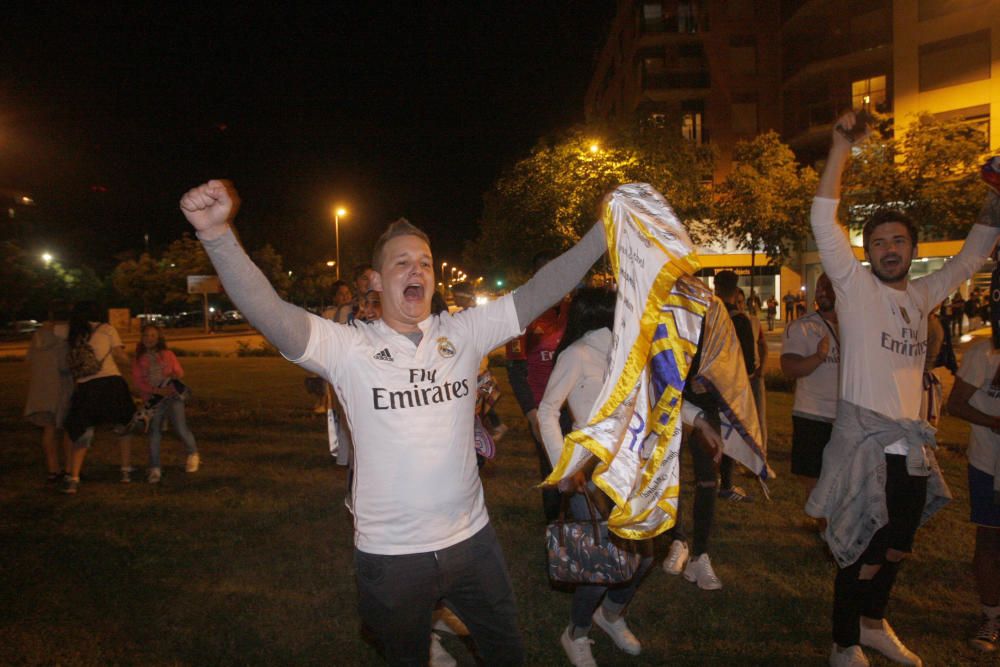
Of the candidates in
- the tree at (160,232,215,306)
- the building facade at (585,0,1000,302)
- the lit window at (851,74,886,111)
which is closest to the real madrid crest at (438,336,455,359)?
the building facade at (585,0,1000,302)

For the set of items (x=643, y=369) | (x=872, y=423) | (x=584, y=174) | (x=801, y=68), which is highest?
(x=801, y=68)

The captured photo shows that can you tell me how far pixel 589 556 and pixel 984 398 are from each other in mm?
2629

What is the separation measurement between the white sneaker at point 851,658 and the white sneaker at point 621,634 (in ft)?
3.46

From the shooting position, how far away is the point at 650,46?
3991 centimetres

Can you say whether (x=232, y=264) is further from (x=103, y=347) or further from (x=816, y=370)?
(x=103, y=347)

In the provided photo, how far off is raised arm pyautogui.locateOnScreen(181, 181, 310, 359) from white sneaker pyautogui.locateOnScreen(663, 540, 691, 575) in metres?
3.76

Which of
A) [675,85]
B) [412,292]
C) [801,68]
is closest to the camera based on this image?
[412,292]

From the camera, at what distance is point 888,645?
3775 mm

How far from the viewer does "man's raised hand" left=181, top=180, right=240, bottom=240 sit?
1992 millimetres

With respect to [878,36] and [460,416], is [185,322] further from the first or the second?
[460,416]

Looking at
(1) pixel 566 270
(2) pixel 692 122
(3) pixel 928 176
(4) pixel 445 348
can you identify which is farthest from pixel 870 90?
(4) pixel 445 348

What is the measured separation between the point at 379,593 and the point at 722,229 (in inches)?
958

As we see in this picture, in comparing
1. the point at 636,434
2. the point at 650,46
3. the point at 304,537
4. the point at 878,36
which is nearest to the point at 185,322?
the point at 650,46

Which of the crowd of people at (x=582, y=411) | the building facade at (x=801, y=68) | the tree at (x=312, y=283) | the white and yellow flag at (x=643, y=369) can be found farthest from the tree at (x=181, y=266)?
the white and yellow flag at (x=643, y=369)
